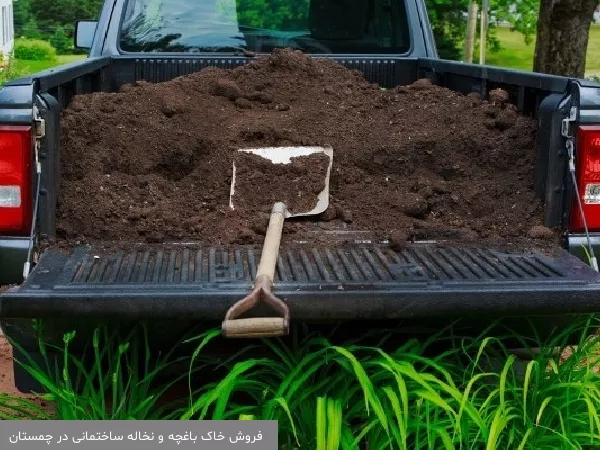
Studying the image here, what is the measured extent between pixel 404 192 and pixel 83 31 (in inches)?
102

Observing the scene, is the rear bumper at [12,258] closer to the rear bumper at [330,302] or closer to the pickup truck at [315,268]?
the pickup truck at [315,268]

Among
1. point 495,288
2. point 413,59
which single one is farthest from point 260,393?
point 413,59

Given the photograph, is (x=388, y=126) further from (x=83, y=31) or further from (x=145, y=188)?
(x=83, y=31)

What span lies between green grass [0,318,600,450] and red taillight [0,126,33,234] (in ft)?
1.37

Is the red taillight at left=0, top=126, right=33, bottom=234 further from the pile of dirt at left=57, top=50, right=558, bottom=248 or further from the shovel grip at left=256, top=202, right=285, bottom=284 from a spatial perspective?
the shovel grip at left=256, top=202, right=285, bottom=284

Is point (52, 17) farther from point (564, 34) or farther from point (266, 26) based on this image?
point (266, 26)

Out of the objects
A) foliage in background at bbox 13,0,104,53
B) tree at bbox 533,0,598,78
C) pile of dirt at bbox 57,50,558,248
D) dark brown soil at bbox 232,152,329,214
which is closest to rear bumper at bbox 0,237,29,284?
pile of dirt at bbox 57,50,558,248

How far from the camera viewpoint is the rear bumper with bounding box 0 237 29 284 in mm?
2988

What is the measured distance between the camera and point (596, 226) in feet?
10.4

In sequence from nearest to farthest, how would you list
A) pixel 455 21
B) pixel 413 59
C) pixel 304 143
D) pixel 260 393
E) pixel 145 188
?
pixel 260 393, pixel 145 188, pixel 304 143, pixel 413 59, pixel 455 21

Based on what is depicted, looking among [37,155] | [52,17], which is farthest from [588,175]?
[52,17]

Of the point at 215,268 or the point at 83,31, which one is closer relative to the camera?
the point at 215,268

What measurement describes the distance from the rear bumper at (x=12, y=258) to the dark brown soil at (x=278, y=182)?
764 millimetres

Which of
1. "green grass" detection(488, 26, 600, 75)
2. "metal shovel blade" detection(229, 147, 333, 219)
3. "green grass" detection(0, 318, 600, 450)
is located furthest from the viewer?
"green grass" detection(488, 26, 600, 75)
